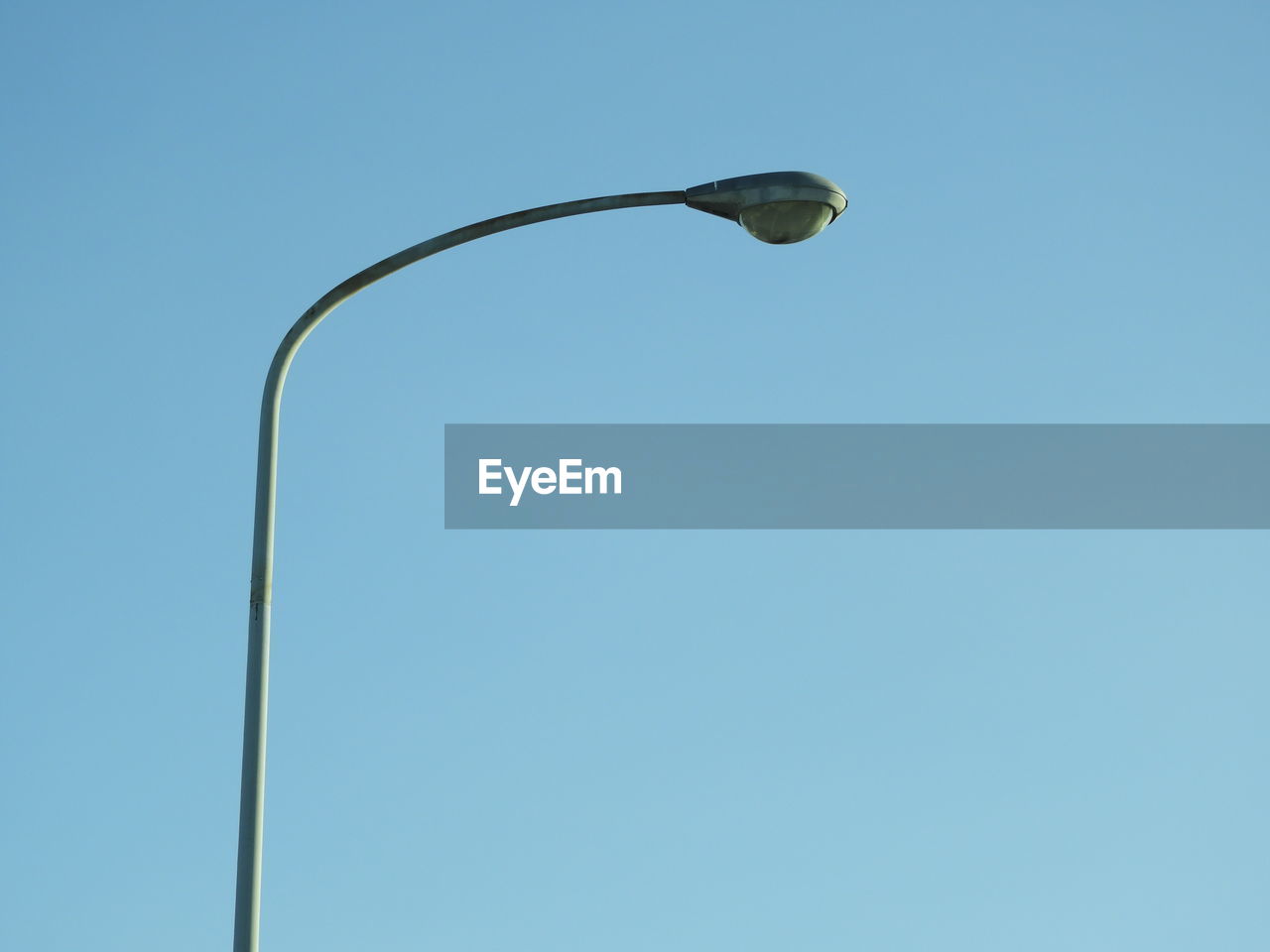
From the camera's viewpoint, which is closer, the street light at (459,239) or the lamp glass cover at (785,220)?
the street light at (459,239)

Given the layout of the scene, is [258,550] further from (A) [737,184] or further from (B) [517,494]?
(B) [517,494]

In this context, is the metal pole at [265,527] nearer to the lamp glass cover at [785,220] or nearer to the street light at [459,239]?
the street light at [459,239]

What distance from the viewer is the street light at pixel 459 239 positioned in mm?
10234

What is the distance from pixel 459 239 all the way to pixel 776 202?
1.89 m

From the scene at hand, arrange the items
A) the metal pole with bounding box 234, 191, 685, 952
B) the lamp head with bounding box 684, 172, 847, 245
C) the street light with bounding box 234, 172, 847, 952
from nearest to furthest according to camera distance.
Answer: the metal pole with bounding box 234, 191, 685, 952
the street light with bounding box 234, 172, 847, 952
the lamp head with bounding box 684, 172, 847, 245

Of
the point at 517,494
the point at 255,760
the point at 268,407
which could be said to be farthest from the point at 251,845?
the point at 517,494

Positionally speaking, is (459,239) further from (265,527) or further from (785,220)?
(265,527)

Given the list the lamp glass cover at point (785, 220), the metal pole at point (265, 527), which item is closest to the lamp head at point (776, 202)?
the lamp glass cover at point (785, 220)

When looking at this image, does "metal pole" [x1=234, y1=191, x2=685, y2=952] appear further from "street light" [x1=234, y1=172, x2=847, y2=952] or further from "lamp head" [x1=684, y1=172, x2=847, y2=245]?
"lamp head" [x1=684, y1=172, x2=847, y2=245]

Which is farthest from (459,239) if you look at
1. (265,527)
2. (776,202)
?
(265,527)

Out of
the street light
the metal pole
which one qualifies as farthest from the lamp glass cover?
the metal pole

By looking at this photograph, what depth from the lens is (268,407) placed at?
10.8 m

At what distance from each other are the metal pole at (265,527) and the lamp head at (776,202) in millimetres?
221

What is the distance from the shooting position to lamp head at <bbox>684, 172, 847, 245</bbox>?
36.3 feet
